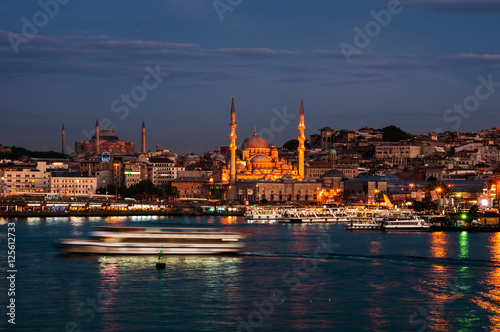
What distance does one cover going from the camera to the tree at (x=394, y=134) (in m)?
85.2

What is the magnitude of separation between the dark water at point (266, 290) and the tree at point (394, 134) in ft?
205

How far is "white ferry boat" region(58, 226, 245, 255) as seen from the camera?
20922 millimetres

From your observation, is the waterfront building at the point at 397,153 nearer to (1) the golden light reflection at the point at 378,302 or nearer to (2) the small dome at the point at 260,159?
(2) the small dome at the point at 260,159

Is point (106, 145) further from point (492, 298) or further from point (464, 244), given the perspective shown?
point (492, 298)

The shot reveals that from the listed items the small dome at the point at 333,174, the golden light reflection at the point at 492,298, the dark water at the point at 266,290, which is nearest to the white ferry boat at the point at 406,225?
the dark water at the point at 266,290

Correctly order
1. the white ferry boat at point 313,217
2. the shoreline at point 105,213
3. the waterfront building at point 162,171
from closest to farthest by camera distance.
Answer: the white ferry boat at point 313,217, the shoreline at point 105,213, the waterfront building at point 162,171

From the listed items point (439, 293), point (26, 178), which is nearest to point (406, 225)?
point (439, 293)

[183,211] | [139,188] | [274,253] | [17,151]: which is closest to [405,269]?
[274,253]

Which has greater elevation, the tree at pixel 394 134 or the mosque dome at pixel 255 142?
the tree at pixel 394 134

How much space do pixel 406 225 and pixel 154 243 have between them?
13273 millimetres

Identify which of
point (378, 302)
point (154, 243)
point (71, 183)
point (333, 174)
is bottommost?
point (378, 302)

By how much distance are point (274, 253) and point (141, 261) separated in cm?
358

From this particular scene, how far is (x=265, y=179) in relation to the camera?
195 feet

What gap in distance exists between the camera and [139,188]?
58.7 m
